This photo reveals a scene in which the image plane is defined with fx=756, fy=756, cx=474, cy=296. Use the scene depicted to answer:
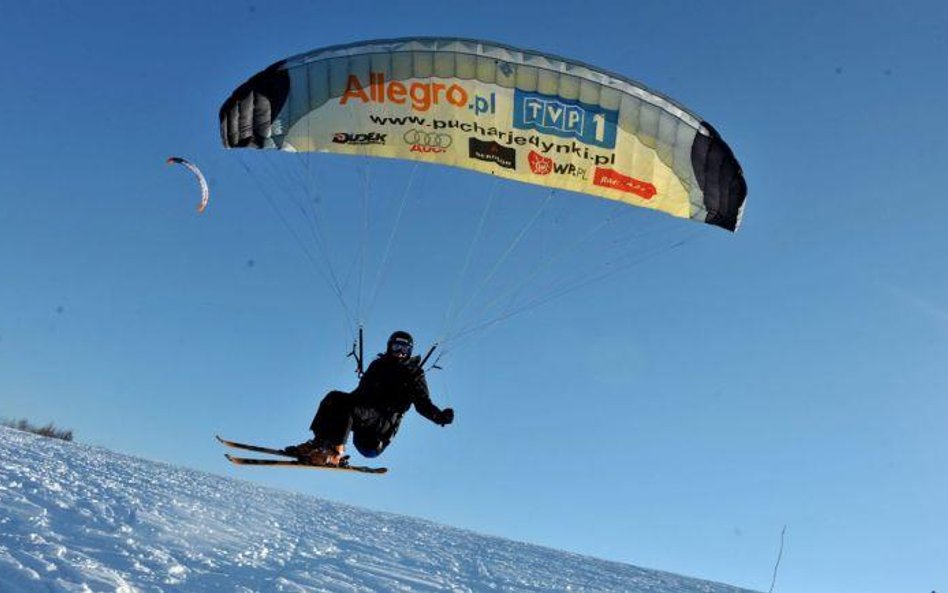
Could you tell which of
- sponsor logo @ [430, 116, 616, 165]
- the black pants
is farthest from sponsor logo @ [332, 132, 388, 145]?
the black pants

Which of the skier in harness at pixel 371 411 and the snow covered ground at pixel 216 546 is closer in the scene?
the snow covered ground at pixel 216 546

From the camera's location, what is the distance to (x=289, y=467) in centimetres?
956

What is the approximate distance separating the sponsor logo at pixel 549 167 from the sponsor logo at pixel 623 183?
0.82 feet

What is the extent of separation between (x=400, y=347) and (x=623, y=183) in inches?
165

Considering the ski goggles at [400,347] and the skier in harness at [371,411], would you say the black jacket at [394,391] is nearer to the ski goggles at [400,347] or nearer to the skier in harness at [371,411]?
the skier in harness at [371,411]

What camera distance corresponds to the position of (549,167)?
37.0 ft

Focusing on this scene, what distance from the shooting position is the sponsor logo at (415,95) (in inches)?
426

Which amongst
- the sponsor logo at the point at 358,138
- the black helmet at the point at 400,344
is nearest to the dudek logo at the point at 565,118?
the sponsor logo at the point at 358,138

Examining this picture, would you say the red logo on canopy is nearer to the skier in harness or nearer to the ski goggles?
the ski goggles

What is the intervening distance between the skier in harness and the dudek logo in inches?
155

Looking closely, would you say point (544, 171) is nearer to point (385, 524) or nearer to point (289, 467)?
point (289, 467)

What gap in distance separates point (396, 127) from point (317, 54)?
1.49 metres

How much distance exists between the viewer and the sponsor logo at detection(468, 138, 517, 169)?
11.2 meters

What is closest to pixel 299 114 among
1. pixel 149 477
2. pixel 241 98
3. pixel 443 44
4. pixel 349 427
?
pixel 241 98
